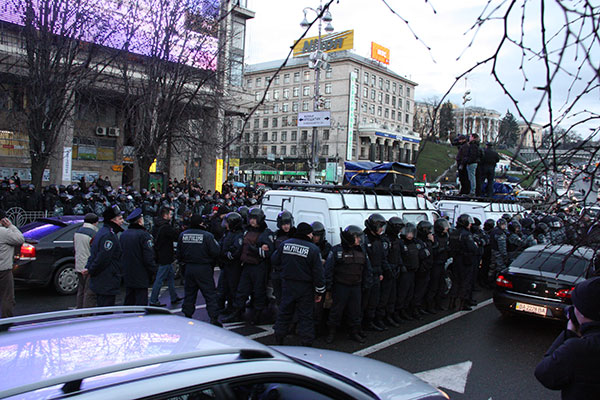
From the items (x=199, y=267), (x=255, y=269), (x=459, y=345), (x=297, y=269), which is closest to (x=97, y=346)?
(x=297, y=269)

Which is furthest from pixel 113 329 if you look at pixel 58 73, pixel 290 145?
pixel 290 145

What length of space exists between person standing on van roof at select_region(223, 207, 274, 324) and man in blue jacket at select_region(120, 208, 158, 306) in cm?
150

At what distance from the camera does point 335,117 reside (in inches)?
2958

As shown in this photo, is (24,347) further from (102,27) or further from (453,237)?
(102,27)

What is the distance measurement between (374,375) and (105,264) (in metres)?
4.34

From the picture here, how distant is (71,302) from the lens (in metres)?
7.72

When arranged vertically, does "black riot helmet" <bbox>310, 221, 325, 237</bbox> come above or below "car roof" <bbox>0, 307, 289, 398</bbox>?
above

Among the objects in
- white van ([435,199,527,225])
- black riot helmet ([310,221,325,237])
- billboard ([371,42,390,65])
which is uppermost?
billboard ([371,42,390,65])

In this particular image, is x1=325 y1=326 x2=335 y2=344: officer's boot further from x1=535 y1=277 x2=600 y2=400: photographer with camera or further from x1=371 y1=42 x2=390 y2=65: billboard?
x1=371 y1=42 x2=390 y2=65: billboard

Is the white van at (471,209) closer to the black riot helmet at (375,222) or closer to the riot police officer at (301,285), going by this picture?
the black riot helmet at (375,222)

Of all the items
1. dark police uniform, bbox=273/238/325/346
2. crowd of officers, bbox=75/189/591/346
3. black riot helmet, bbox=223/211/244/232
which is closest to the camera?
dark police uniform, bbox=273/238/325/346

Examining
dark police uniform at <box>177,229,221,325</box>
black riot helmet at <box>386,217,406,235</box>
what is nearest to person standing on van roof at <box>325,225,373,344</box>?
black riot helmet at <box>386,217,406,235</box>

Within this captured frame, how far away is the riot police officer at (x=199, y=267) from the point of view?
6.70 meters

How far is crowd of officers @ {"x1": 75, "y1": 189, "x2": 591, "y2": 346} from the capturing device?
6.02 meters
